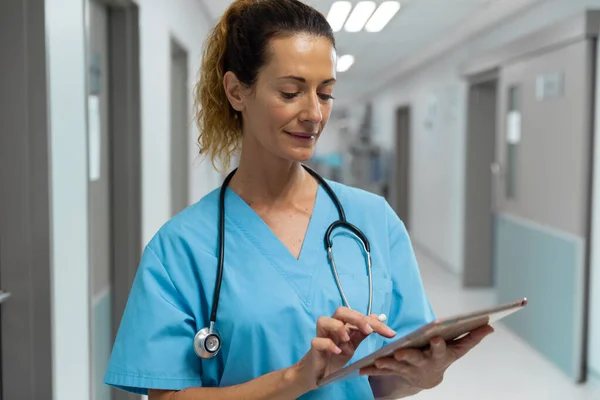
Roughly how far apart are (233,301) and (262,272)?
71mm

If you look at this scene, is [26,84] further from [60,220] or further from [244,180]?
[244,180]

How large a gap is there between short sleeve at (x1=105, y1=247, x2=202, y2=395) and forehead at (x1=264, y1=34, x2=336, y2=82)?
1.10 ft

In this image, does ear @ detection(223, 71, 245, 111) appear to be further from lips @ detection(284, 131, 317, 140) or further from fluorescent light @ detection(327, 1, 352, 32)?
fluorescent light @ detection(327, 1, 352, 32)

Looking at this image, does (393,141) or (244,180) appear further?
(393,141)

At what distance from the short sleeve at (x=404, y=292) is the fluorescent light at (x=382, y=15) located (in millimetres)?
3449

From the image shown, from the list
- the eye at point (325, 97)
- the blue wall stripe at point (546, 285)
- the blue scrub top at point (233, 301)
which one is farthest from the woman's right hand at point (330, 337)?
the blue wall stripe at point (546, 285)

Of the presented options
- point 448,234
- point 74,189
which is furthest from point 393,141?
point 74,189

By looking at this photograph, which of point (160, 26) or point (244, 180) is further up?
point (160, 26)

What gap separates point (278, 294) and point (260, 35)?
1.27 ft

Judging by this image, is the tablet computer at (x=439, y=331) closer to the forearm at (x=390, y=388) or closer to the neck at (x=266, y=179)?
the forearm at (x=390, y=388)

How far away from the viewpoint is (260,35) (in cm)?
98

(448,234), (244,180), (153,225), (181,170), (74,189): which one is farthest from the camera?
(448,234)

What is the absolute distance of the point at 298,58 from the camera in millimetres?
962

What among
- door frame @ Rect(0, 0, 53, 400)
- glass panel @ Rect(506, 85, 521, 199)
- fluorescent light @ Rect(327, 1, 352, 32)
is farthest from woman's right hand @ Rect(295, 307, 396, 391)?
glass panel @ Rect(506, 85, 521, 199)
